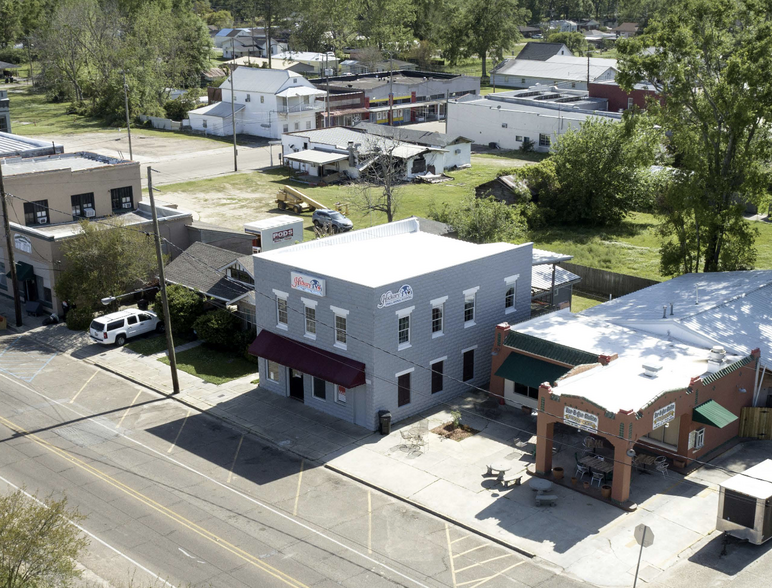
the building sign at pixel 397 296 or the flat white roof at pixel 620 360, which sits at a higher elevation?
the building sign at pixel 397 296

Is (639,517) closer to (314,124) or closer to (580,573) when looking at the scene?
(580,573)

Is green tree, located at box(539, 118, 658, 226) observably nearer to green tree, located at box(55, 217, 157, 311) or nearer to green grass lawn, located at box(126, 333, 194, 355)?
green grass lawn, located at box(126, 333, 194, 355)

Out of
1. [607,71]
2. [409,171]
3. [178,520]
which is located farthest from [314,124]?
[178,520]

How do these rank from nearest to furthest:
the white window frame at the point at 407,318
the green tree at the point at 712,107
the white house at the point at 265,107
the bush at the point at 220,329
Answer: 1. the white window frame at the point at 407,318
2. the bush at the point at 220,329
3. the green tree at the point at 712,107
4. the white house at the point at 265,107

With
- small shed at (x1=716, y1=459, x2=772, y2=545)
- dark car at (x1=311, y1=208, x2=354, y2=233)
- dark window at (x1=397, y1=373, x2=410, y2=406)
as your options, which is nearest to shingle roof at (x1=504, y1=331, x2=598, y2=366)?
dark window at (x1=397, y1=373, x2=410, y2=406)

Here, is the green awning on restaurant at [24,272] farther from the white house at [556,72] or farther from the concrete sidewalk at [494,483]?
the white house at [556,72]

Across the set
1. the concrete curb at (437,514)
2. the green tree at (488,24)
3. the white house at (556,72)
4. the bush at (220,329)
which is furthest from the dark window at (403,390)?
the green tree at (488,24)

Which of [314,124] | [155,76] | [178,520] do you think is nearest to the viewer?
[178,520]
